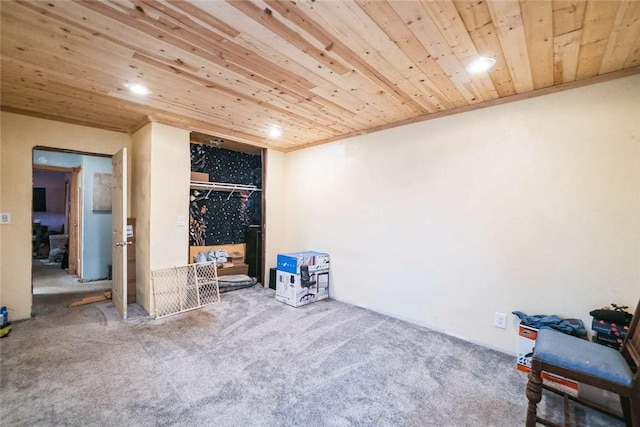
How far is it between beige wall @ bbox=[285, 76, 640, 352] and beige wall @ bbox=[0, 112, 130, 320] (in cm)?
369

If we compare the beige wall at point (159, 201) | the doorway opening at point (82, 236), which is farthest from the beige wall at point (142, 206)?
the doorway opening at point (82, 236)

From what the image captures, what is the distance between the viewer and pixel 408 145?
3133 millimetres

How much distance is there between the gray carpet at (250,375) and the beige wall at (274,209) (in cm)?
152

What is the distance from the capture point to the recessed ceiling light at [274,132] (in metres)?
3.52

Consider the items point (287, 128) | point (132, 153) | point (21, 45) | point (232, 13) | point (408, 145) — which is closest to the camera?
point (232, 13)

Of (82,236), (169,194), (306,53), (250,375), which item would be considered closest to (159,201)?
(169,194)

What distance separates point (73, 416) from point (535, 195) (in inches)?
146

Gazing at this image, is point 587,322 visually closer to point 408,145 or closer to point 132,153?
point 408,145

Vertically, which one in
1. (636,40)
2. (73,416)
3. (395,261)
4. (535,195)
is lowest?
(73,416)

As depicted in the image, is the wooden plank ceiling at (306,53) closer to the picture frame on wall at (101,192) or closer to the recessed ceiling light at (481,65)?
the recessed ceiling light at (481,65)

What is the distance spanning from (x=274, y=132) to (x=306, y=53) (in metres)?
1.99

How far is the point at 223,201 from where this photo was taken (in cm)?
459

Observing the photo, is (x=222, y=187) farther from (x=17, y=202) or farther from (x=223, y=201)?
(x=17, y=202)

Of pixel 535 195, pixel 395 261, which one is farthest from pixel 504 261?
pixel 395 261
